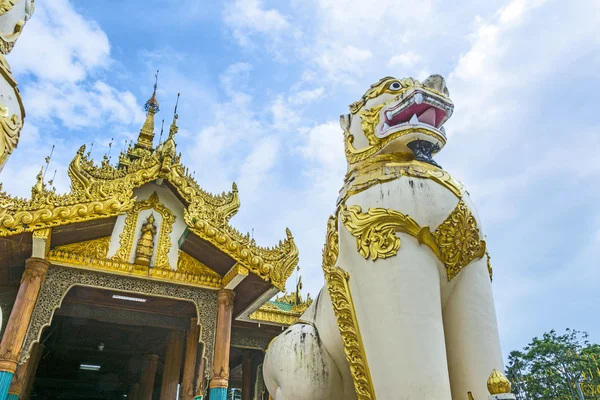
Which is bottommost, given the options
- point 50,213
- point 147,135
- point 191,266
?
point 191,266

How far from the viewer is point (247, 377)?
34.2 ft

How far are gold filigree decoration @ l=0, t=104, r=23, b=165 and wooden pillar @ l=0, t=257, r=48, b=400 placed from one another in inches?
190

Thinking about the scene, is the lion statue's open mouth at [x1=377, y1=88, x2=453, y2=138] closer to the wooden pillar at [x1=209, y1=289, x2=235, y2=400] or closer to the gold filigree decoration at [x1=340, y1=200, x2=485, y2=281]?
the gold filigree decoration at [x1=340, y1=200, x2=485, y2=281]

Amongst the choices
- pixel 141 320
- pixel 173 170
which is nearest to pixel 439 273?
pixel 173 170

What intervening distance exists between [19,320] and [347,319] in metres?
5.47

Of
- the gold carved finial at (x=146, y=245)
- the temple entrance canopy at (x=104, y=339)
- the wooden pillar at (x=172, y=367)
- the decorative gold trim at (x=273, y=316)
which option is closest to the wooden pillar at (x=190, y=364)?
the temple entrance canopy at (x=104, y=339)

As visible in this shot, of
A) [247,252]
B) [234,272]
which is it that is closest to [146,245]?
[234,272]

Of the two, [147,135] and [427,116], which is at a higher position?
[147,135]

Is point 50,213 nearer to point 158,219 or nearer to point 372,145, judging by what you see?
point 158,219

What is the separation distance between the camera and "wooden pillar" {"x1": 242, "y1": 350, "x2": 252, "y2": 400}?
10.3 m

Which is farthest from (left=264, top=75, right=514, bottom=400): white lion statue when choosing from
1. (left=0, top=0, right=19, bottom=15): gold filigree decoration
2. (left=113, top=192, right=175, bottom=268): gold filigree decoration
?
(left=113, top=192, right=175, bottom=268): gold filigree decoration

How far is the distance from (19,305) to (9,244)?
92cm

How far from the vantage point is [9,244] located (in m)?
6.39

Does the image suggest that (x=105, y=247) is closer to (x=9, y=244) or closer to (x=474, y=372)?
(x=9, y=244)
